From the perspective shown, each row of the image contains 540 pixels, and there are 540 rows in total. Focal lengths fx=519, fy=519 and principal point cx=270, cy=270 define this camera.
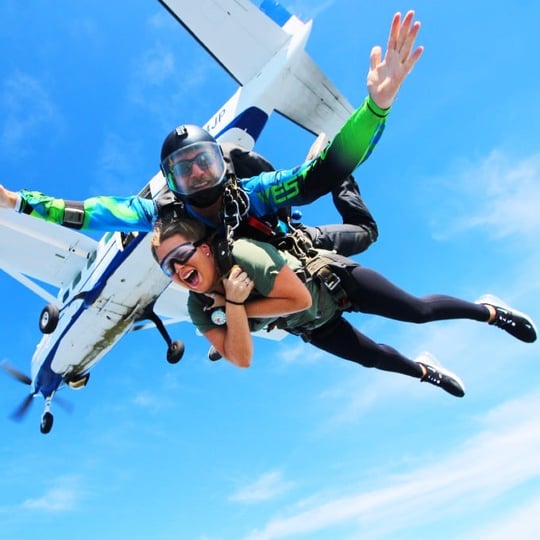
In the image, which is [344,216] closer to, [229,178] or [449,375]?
[229,178]

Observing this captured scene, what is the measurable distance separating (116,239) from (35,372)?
384 centimetres

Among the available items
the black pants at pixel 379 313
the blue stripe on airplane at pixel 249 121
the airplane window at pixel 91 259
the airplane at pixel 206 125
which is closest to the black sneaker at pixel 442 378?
the black pants at pixel 379 313

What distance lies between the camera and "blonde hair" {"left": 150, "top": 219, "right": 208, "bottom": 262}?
9.64ft

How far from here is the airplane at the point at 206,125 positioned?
10266 millimetres

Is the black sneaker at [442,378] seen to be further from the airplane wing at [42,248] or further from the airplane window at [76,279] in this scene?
the airplane wing at [42,248]

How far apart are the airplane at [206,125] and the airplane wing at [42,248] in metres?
1.02

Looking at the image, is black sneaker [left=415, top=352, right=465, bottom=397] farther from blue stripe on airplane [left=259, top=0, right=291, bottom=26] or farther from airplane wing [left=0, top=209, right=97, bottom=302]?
airplane wing [left=0, top=209, right=97, bottom=302]

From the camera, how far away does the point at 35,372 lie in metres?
11.8

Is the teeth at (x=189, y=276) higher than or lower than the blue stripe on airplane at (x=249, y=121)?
lower

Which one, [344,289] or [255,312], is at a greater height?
[344,289]

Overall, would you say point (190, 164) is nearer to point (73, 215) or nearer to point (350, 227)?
point (73, 215)

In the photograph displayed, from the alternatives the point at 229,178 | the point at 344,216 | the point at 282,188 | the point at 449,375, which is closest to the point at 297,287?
the point at 282,188

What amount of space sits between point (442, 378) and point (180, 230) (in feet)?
9.92

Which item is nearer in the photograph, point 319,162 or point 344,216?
point 319,162
